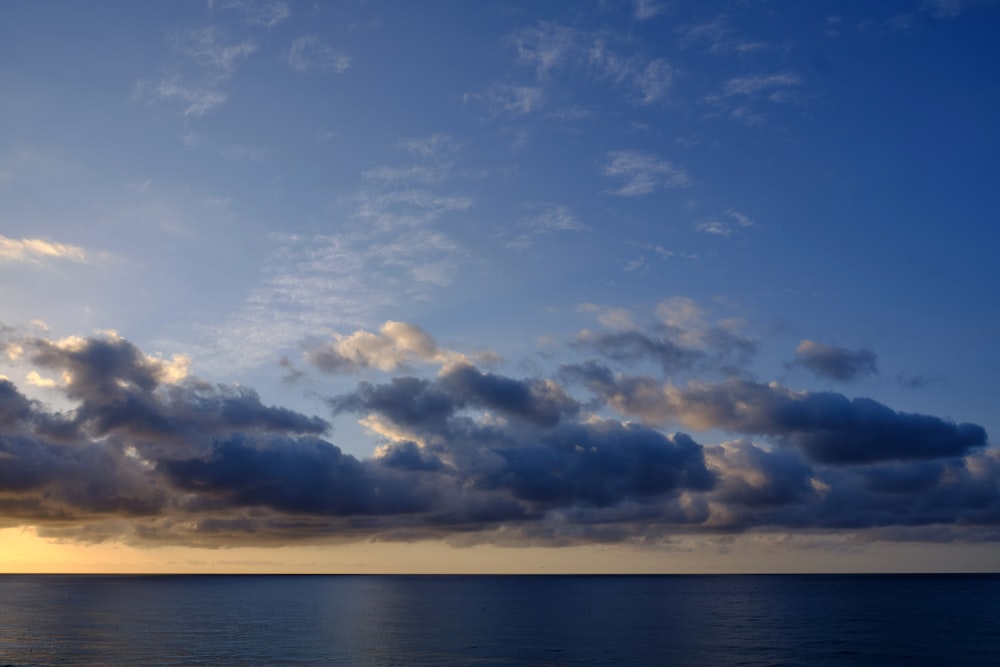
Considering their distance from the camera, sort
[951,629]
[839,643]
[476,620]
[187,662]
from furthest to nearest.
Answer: [476,620] → [951,629] → [839,643] → [187,662]

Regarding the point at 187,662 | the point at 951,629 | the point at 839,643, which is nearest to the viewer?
the point at 187,662

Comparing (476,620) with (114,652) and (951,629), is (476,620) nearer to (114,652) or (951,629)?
(114,652)

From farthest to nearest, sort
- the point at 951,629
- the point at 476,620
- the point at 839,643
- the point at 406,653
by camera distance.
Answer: the point at 476,620 < the point at 951,629 < the point at 839,643 < the point at 406,653

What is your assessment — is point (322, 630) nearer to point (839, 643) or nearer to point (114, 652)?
point (114, 652)

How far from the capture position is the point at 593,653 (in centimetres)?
12075

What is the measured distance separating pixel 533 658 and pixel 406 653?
2056 centimetres

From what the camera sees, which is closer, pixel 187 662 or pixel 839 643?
pixel 187 662

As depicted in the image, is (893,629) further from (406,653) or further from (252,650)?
(252,650)

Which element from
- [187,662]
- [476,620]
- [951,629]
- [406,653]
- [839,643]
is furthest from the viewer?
[476,620]

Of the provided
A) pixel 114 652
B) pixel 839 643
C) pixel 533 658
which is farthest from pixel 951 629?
pixel 114 652

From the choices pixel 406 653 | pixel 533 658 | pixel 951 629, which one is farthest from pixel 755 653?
pixel 951 629

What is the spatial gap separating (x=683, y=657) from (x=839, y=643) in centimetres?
3823

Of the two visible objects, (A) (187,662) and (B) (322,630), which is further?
(B) (322,630)

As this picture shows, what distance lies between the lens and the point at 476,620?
19075 centimetres
